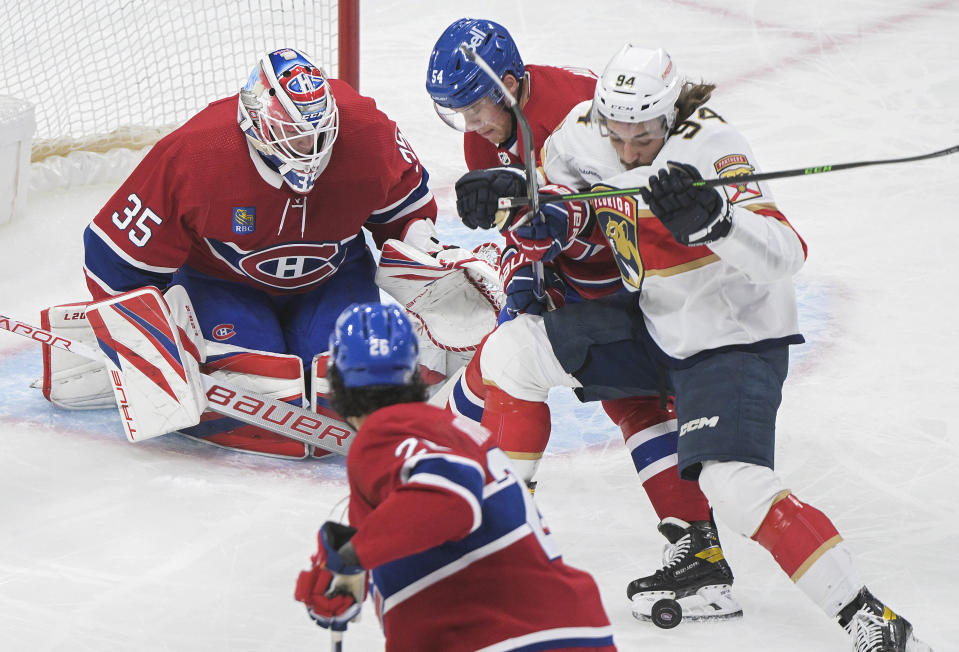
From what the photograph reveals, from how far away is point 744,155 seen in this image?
93.5 inches

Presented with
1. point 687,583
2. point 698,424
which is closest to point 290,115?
point 698,424

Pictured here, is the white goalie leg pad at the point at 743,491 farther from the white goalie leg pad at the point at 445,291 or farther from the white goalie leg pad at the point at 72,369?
the white goalie leg pad at the point at 72,369

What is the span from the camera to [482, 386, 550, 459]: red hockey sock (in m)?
2.64

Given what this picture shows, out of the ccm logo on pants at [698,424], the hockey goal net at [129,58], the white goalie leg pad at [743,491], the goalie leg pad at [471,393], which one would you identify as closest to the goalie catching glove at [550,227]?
the goalie leg pad at [471,393]

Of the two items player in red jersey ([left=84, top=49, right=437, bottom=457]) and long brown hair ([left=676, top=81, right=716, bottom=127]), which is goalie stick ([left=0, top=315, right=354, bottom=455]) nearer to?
player in red jersey ([left=84, top=49, right=437, bottom=457])

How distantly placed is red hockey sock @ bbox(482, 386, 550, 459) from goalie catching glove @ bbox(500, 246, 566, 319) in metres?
0.23

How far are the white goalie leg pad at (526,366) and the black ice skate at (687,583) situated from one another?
14.6 inches

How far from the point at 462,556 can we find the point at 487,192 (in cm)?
109

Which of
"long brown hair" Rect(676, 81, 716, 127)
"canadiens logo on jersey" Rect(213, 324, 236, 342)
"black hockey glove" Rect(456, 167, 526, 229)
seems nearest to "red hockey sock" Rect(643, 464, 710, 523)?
"black hockey glove" Rect(456, 167, 526, 229)

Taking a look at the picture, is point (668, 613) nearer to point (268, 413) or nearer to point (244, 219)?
point (268, 413)

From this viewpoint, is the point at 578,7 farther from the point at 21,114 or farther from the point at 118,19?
the point at 21,114

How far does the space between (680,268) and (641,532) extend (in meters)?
0.72

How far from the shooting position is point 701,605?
2.56 metres

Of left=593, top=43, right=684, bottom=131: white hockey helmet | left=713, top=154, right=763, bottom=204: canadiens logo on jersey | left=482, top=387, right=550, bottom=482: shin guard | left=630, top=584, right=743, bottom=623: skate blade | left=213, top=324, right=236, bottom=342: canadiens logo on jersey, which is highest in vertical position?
left=593, top=43, right=684, bottom=131: white hockey helmet
